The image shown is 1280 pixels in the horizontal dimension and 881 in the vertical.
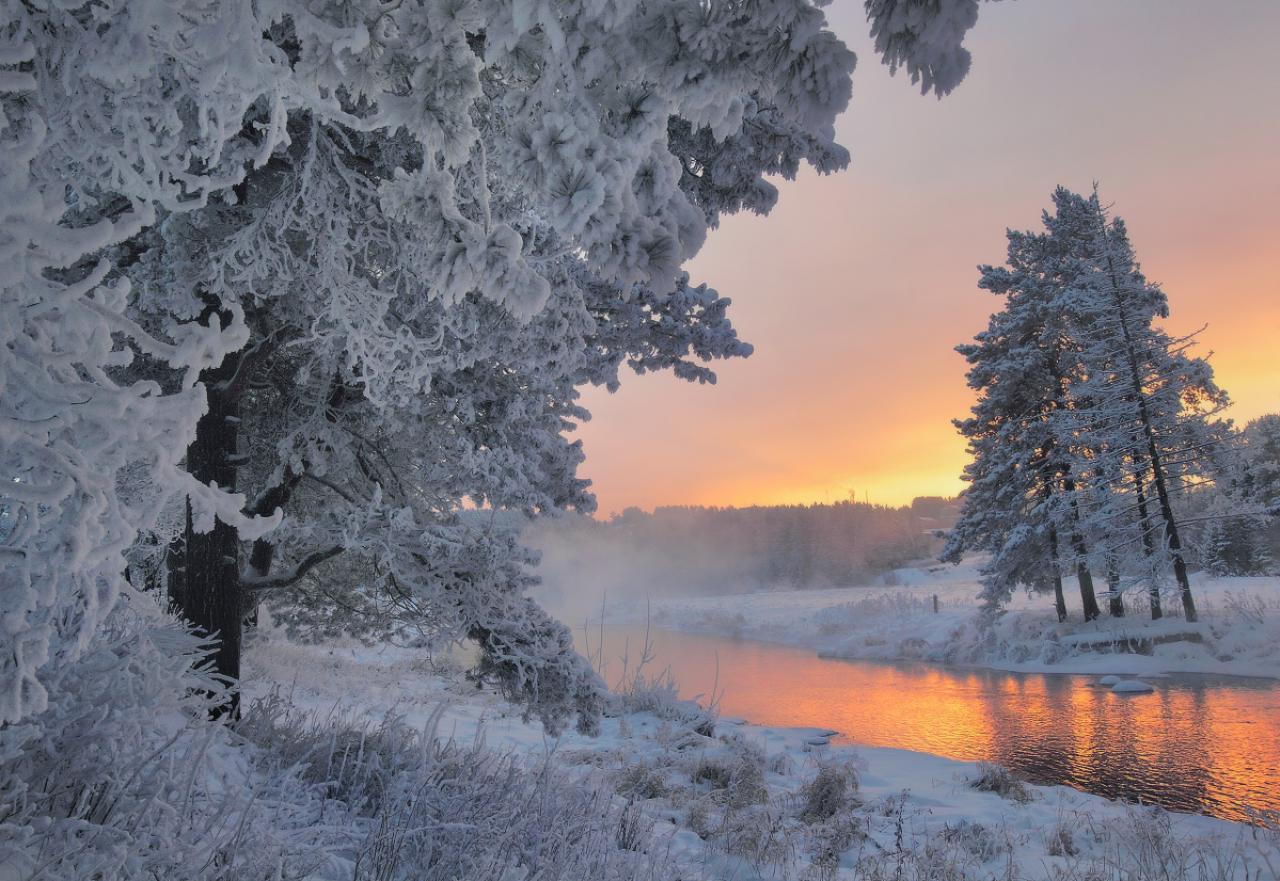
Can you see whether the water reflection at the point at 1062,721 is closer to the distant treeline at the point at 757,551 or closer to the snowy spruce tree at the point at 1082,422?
the snowy spruce tree at the point at 1082,422

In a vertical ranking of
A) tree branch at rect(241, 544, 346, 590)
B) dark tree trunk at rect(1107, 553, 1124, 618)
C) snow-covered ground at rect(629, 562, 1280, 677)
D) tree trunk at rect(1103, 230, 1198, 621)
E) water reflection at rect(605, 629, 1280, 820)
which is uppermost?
tree trunk at rect(1103, 230, 1198, 621)

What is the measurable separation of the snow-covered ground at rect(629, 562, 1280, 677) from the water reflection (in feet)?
5.47

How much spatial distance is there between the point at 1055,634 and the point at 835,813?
17185 mm

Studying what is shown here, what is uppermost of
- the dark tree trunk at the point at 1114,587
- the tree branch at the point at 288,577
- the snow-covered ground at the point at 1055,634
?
the dark tree trunk at the point at 1114,587

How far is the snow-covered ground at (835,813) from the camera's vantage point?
4.67m

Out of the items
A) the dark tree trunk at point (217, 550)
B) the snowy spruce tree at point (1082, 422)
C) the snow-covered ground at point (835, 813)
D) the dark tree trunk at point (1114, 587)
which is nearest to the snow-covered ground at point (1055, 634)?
the dark tree trunk at point (1114, 587)

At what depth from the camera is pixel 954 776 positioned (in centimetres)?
796

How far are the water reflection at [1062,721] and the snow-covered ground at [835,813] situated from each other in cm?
102

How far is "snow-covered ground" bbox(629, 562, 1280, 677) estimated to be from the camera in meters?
16.2

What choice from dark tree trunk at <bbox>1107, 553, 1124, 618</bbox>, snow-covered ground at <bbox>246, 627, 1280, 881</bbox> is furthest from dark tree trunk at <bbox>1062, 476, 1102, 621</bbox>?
snow-covered ground at <bbox>246, 627, 1280, 881</bbox>

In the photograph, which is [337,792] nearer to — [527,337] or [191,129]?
[527,337]

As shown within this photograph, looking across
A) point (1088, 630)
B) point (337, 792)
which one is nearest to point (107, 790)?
point (337, 792)

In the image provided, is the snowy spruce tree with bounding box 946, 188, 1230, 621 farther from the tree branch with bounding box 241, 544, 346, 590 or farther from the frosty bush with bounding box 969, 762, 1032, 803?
the tree branch with bounding box 241, 544, 346, 590

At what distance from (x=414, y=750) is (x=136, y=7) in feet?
13.8
